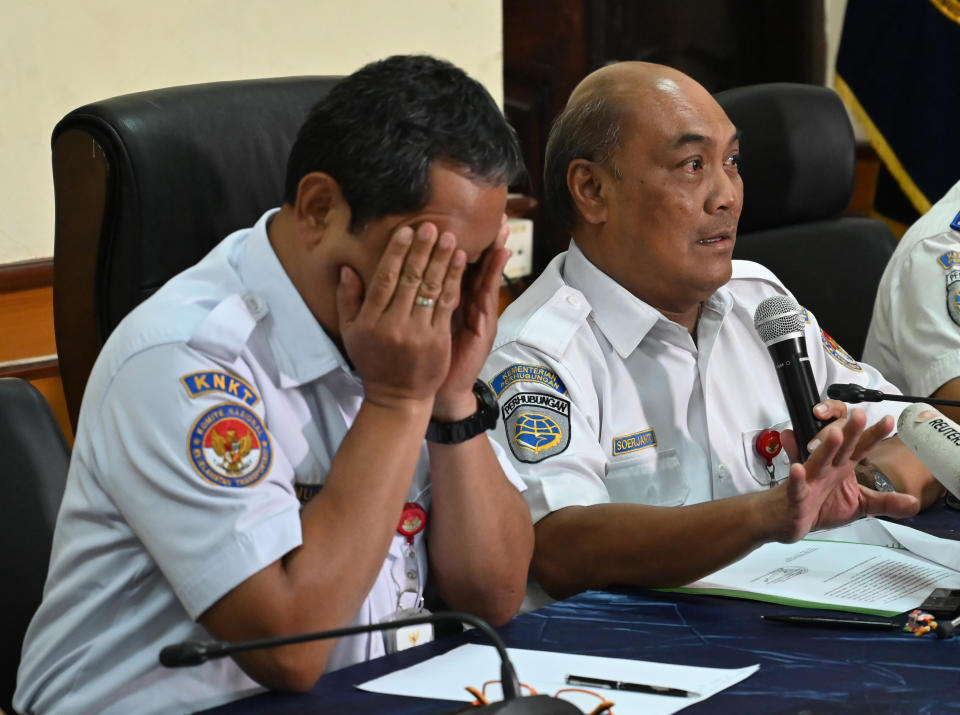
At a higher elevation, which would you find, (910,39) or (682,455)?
(910,39)

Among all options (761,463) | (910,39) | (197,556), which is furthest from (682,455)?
(910,39)

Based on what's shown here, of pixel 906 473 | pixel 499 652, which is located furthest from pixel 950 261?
pixel 499 652

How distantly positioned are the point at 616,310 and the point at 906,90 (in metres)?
2.64

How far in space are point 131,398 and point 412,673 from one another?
37 centimetres

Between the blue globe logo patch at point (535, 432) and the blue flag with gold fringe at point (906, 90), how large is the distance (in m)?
2.74

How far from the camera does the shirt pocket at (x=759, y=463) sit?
191 cm

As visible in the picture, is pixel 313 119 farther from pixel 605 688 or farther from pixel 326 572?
pixel 605 688

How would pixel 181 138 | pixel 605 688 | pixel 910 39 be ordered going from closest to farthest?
1. pixel 605 688
2. pixel 181 138
3. pixel 910 39

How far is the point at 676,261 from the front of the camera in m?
1.90

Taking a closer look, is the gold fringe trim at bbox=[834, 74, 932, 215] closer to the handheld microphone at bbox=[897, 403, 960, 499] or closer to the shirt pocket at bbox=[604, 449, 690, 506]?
the shirt pocket at bbox=[604, 449, 690, 506]

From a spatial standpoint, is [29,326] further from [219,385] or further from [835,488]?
[835,488]

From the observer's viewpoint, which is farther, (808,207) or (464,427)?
(808,207)

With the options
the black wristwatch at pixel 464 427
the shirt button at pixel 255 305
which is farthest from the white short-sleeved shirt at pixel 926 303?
the shirt button at pixel 255 305

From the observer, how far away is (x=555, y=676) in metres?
1.17
